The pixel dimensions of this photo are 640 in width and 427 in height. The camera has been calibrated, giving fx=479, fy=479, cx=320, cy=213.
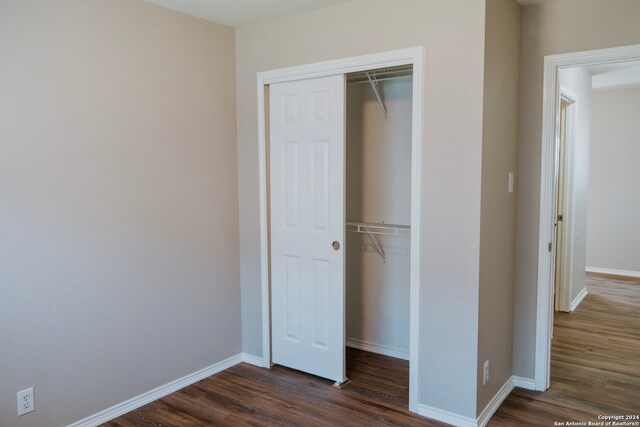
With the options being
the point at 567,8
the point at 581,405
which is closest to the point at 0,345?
the point at 581,405

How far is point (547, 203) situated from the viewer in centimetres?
301

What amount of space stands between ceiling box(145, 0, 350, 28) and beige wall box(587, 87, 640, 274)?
16.5ft

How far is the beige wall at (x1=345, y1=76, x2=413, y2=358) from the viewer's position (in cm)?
357

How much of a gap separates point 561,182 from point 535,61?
6.84 ft

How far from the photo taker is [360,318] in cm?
388

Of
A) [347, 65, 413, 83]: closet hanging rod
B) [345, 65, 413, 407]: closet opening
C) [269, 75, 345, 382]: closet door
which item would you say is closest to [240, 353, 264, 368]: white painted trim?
[269, 75, 345, 382]: closet door

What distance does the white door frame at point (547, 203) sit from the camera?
9.55ft

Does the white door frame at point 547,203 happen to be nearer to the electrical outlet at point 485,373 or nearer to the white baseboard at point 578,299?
the electrical outlet at point 485,373

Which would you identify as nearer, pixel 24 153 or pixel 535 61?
pixel 24 153

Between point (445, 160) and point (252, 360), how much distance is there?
6.78 ft

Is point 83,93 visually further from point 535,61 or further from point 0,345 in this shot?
point 535,61

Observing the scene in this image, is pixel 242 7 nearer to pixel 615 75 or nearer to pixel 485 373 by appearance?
pixel 485 373

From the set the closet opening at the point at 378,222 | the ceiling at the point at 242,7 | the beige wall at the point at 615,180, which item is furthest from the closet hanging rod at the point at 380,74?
the beige wall at the point at 615,180

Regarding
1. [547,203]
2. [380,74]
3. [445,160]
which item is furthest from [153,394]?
A: [547,203]
